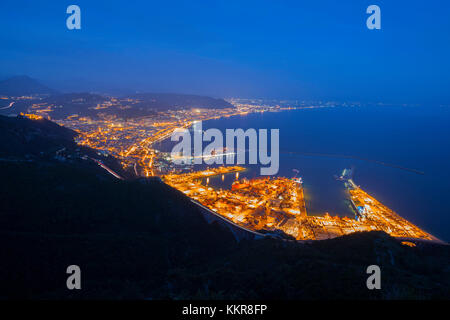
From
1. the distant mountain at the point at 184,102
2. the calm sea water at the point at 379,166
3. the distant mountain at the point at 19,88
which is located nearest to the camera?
the calm sea water at the point at 379,166

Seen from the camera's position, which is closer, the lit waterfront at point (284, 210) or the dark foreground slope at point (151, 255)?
the dark foreground slope at point (151, 255)

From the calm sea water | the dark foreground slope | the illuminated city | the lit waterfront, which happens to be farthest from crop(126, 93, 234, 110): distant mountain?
the dark foreground slope

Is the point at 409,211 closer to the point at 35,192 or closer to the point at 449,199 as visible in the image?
the point at 449,199

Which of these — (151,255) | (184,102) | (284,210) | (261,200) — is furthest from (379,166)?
(184,102)

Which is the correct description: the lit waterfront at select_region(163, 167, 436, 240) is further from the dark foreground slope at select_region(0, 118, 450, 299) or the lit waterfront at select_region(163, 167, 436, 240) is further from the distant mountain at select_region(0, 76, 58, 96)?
the distant mountain at select_region(0, 76, 58, 96)

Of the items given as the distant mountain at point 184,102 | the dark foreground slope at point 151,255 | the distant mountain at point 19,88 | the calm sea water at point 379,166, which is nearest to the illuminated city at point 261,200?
the calm sea water at point 379,166

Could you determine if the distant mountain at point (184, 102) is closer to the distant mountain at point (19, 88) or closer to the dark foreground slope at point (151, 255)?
the distant mountain at point (19, 88)

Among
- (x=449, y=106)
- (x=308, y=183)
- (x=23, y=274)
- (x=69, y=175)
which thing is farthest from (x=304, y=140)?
(x=449, y=106)
